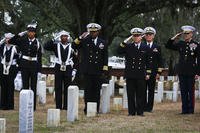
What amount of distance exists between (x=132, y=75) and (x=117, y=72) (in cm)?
1996

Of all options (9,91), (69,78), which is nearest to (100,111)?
(69,78)

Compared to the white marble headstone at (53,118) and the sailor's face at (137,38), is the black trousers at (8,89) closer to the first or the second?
the sailor's face at (137,38)

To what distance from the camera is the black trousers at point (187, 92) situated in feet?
44.4

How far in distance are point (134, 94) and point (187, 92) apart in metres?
1.33

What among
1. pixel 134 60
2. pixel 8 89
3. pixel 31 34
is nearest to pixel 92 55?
pixel 134 60

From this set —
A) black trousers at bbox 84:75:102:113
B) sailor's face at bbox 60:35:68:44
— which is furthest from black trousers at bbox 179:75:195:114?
sailor's face at bbox 60:35:68:44

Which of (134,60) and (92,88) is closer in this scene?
(134,60)

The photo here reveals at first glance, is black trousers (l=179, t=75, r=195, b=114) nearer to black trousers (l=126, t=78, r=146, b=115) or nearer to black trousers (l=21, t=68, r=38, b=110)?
black trousers (l=126, t=78, r=146, b=115)

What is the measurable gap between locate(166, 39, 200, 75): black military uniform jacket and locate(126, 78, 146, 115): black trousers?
3.55 feet

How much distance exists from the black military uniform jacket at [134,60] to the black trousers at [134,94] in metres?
0.16

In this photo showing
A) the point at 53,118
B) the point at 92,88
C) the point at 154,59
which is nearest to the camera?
the point at 53,118

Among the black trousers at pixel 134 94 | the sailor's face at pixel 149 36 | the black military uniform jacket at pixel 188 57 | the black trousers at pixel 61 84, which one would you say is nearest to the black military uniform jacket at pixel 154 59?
the sailor's face at pixel 149 36

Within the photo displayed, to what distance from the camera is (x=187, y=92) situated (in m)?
13.6

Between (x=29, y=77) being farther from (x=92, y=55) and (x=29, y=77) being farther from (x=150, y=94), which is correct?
(x=150, y=94)
